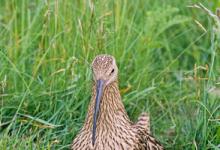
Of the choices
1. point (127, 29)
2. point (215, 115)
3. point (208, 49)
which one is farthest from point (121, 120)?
point (208, 49)

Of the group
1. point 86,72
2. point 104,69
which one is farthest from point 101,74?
point 86,72

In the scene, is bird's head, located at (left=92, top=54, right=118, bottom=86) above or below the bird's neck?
above

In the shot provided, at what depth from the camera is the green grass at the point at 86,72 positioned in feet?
18.6

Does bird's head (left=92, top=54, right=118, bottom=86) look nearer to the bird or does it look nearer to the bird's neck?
the bird

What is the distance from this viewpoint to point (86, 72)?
6.00m

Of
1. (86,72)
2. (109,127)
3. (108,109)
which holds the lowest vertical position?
(109,127)

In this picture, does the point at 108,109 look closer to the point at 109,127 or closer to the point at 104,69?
the point at 109,127

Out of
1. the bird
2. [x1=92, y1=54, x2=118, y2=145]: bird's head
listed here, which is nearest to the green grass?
the bird

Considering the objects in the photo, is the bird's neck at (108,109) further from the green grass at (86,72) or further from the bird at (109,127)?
the green grass at (86,72)

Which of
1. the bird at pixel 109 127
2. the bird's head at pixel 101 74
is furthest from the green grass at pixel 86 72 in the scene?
the bird's head at pixel 101 74

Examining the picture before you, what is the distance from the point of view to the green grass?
18.6 ft

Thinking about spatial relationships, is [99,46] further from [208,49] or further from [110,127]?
[208,49]

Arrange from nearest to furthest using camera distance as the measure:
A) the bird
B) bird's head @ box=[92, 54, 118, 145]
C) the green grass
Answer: bird's head @ box=[92, 54, 118, 145] < the bird < the green grass

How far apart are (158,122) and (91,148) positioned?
107cm
